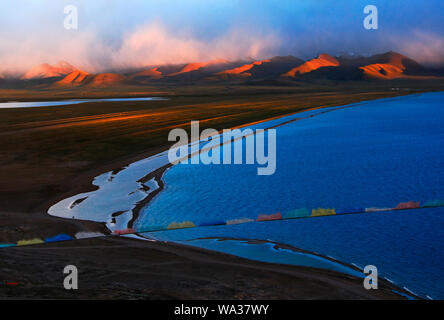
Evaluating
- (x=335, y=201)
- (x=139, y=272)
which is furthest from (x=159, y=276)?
(x=335, y=201)

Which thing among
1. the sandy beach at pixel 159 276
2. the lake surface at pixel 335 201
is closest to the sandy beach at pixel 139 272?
the sandy beach at pixel 159 276

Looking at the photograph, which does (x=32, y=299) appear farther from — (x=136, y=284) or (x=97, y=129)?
(x=97, y=129)

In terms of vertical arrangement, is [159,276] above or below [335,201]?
below

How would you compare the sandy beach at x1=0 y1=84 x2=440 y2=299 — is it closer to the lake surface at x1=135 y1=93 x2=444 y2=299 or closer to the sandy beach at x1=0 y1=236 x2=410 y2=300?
the sandy beach at x1=0 y1=236 x2=410 y2=300

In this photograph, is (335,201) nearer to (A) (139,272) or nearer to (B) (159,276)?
(B) (159,276)

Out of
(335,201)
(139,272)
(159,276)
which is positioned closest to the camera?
(159,276)

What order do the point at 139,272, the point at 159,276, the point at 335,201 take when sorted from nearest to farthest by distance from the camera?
the point at 159,276, the point at 139,272, the point at 335,201

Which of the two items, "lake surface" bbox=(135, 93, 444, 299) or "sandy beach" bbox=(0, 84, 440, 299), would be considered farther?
"lake surface" bbox=(135, 93, 444, 299)

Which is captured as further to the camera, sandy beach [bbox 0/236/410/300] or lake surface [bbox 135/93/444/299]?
lake surface [bbox 135/93/444/299]

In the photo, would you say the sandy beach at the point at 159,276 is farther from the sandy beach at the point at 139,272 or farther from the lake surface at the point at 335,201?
the lake surface at the point at 335,201

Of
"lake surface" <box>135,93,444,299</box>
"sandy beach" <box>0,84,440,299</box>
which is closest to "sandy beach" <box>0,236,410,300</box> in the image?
"sandy beach" <box>0,84,440,299</box>
